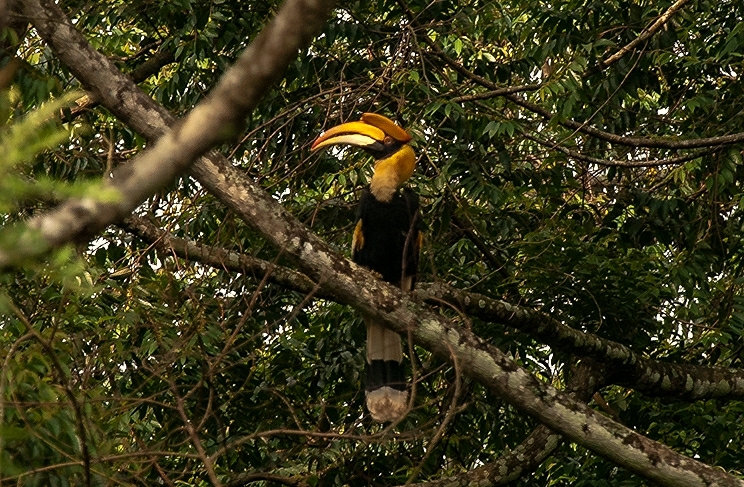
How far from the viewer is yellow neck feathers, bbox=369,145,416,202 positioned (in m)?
4.75

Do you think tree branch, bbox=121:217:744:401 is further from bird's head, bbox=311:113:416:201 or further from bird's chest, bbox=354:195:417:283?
bird's chest, bbox=354:195:417:283

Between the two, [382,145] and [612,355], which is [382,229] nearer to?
[382,145]

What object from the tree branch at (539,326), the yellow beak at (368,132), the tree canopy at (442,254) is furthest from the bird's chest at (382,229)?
the tree branch at (539,326)

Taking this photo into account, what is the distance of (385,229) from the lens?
4.84 meters

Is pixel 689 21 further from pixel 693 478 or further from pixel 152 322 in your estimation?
pixel 152 322

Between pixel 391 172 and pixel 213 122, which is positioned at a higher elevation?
pixel 391 172

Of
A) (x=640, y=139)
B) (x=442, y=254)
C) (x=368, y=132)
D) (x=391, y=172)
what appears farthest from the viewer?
(x=442, y=254)

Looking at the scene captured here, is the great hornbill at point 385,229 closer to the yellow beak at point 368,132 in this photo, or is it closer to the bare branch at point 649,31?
the yellow beak at point 368,132

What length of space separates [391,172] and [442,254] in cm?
67

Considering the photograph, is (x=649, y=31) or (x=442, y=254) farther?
(x=442, y=254)

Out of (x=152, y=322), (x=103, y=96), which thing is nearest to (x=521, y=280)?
(x=152, y=322)

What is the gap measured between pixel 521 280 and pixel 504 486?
905 millimetres

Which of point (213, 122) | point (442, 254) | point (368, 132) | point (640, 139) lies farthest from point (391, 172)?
point (213, 122)

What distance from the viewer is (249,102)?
110 centimetres
